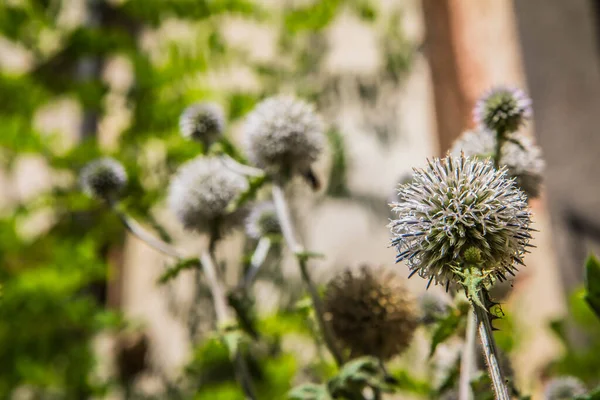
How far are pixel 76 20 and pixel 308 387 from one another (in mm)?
2302

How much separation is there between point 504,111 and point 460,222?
17 centimetres

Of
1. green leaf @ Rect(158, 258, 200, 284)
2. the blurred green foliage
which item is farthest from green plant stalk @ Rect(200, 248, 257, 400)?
the blurred green foliage

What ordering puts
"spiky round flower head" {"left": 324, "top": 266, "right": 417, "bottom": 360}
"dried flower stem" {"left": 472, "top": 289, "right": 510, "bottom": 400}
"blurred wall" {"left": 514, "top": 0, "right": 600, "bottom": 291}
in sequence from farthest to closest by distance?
"blurred wall" {"left": 514, "top": 0, "right": 600, "bottom": 291}
"spiky round flower head" {"left": 324, "top": 266, "right": 417, "bottom": 360}
"dried flower stem" {"left": 472, "top": 289, "right": 510, "bottom": 400}

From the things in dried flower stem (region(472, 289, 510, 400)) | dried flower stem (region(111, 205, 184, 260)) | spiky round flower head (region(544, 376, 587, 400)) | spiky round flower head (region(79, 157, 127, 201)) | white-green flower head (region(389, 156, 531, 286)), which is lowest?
spiky round flower head (region(544, 376, 587, 400))

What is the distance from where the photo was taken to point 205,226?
1.80 ft

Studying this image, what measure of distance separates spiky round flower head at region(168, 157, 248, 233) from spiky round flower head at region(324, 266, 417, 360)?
13 cm

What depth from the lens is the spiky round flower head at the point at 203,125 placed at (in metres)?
0.56

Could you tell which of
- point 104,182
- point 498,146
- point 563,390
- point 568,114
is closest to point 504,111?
point 498,146

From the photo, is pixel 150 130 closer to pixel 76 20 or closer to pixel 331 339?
pixel 76 20

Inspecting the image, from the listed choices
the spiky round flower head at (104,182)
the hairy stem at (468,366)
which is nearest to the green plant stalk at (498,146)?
the hairy stem at (468,366)

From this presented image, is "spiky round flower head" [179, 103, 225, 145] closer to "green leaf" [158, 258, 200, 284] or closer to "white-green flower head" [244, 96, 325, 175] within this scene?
"white-green flower head" [244, 96, 325, 175]

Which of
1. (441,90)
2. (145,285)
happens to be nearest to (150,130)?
(145,285)

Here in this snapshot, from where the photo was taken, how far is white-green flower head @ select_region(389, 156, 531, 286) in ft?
0.89

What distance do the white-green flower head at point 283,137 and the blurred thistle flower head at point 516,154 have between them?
A: 150mm
